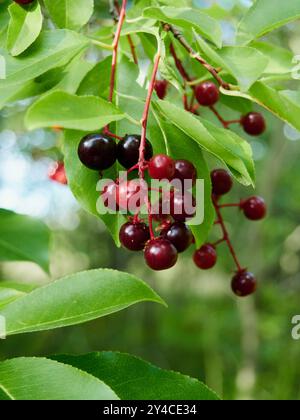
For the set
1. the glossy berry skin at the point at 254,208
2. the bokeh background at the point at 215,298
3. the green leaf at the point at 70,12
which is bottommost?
the bokeh background at the point at 215,298

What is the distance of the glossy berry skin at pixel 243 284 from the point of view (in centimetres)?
116

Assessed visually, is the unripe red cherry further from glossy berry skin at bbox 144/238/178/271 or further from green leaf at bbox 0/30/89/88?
green leaf at bbox 0/30/89/88

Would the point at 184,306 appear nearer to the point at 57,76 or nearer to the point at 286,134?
the point at 286,134

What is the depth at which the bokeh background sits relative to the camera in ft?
14.8

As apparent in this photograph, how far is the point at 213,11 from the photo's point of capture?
1438mm

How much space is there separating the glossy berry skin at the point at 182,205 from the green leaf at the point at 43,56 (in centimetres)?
28

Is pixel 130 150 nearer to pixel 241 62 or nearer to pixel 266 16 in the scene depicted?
pixel 241 62

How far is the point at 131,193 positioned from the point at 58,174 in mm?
676

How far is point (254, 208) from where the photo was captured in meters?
1.16

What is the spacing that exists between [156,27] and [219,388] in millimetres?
5105

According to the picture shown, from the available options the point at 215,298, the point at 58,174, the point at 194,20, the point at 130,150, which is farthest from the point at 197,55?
the point at 215,298

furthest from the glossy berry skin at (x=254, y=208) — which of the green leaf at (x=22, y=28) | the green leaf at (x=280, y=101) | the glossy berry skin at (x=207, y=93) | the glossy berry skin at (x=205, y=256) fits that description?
the green leaf at (x=22, y=28)

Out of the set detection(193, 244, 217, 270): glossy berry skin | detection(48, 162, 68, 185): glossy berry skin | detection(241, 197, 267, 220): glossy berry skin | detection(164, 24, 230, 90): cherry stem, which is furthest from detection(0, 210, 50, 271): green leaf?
detection(164, 24, 230, 90): cherry stem

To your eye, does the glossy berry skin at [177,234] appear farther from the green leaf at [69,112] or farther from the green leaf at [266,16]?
the green leaf at [266,16]
